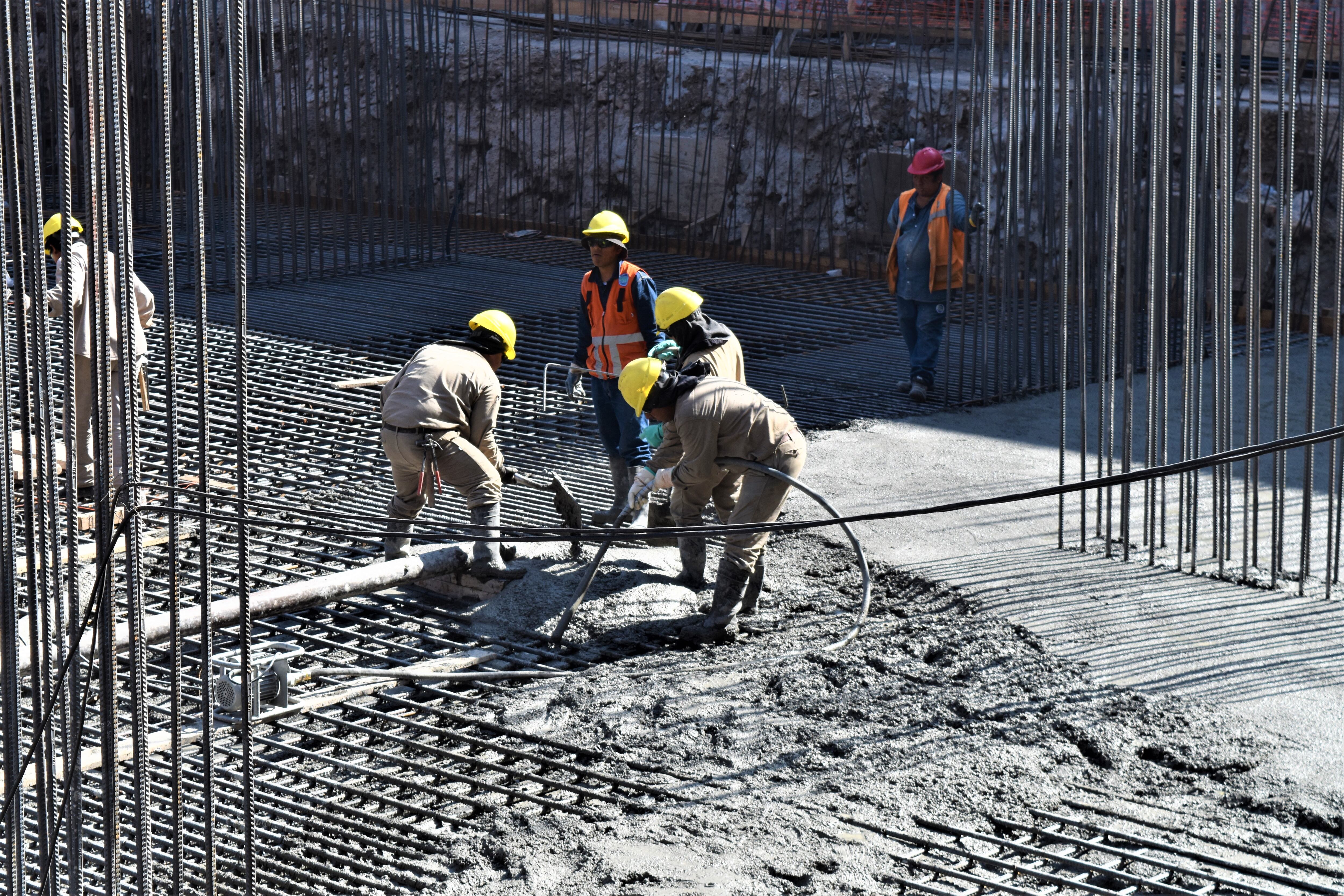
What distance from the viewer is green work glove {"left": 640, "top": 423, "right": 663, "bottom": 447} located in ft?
21.3

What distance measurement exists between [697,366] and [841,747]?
2.08 meters

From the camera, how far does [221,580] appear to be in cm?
679

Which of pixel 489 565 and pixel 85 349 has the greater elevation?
pixel 85 349

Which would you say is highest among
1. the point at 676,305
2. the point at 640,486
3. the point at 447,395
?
the point at 676,305

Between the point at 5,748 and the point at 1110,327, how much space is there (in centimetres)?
471

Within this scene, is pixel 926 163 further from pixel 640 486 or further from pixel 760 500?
pixel 760 500

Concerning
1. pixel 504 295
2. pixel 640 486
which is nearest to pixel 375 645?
pixel 640 486

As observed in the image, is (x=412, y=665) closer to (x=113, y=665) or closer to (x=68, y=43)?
(x=113, y=665)

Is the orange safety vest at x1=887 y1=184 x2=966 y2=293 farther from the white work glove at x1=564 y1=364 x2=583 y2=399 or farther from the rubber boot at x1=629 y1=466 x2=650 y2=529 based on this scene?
the rubber boot at x1=629 y1=466 x2=650 y2=529

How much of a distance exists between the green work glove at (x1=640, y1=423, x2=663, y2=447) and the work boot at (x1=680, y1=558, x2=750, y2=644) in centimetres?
69

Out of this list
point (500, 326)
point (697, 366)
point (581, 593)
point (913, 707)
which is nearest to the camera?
point (913, 707)

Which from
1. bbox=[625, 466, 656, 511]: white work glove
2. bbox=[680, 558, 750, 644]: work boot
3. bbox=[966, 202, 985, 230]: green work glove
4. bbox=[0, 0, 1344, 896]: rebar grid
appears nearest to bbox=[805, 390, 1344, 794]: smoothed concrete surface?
bbox=[0, 0, 1344, 896]: rebar grid

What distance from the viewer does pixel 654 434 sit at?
6.54 meters

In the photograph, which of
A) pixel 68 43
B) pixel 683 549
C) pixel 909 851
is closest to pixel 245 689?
pixel 68 43
